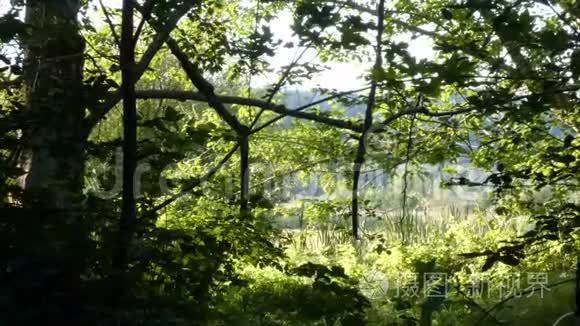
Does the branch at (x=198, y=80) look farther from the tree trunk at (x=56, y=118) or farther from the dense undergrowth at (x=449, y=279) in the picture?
the tree trunk at (x=56, y=118)

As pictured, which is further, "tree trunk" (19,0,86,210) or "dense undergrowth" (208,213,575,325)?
"dense undergrowth" (208,213,575,325)

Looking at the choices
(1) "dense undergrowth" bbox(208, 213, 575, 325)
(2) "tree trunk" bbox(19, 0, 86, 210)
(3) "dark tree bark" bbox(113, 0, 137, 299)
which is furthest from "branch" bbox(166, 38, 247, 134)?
(3) "dark tree bark" bbox(113, 0, 137, 299)

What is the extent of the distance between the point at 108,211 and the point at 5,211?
41 centimetres

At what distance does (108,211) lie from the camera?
2164mm

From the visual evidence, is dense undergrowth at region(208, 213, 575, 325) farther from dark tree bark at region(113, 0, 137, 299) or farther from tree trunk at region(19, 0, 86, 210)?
tree trunk at region(19, 0, 86, 210)

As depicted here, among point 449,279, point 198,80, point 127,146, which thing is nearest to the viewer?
point 127,146

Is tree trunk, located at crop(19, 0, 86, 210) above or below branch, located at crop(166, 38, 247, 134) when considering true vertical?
below

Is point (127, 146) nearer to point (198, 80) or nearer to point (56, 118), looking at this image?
point (56, 118)

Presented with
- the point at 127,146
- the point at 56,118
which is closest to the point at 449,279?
the point at 127,146

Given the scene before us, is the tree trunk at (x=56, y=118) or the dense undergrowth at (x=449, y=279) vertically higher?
the tree trunk at (x=56, y=118)

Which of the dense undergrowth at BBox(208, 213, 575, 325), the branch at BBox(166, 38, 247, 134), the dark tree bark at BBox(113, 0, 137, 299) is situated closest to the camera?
the dark tree bark at BBox(113, 0, 137, 299)

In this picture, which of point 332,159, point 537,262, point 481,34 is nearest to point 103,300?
point 481,34

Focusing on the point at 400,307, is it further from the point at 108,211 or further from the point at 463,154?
the point at 463,154

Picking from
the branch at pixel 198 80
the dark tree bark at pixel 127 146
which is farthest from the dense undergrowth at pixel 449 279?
the branch at pixel 198 80
